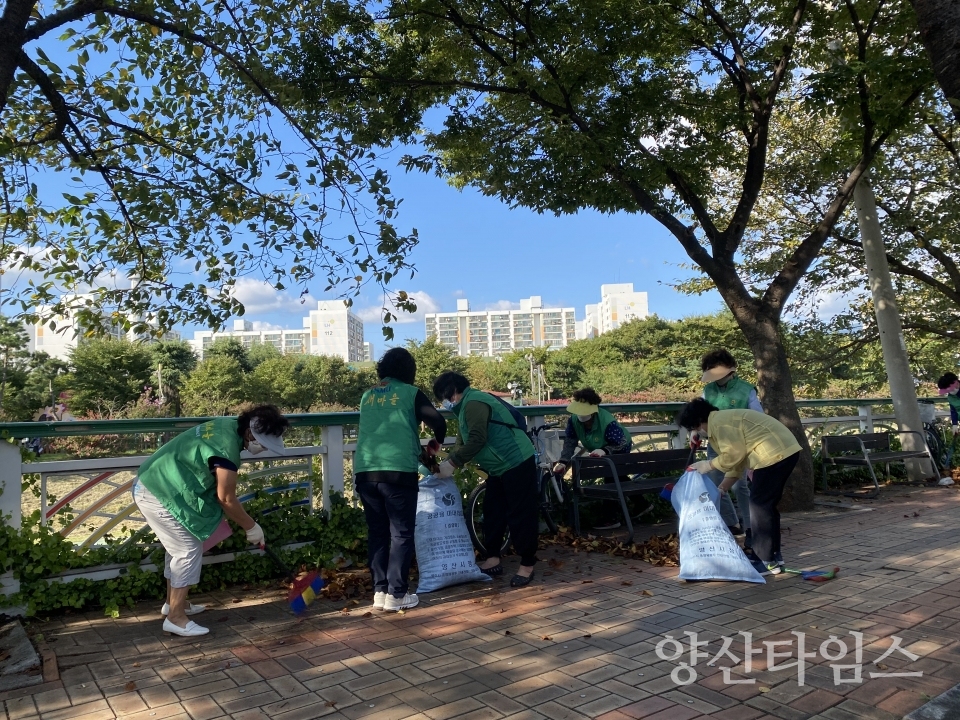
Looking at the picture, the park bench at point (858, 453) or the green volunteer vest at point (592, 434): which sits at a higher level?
the green volunteer vest at point (592, 434)

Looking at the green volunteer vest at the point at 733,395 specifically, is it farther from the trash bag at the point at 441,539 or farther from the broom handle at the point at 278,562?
the broom handle at the point at 278,562

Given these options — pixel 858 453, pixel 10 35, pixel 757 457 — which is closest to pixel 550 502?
pixel 757 457

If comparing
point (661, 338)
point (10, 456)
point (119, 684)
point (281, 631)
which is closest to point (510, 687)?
point (281, 631)

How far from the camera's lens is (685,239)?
28.8 ft

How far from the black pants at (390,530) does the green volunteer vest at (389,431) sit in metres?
0.15

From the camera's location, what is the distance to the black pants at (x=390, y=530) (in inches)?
183

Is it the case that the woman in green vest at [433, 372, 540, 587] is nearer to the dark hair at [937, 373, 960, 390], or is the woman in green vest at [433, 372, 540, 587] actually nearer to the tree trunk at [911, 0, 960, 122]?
the tree trunk at [911, 0, 960, 122]

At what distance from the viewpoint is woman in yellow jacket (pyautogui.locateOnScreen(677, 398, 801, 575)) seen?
512 centimetres

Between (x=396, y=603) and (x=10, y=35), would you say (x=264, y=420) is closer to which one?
(x=396, y=603)

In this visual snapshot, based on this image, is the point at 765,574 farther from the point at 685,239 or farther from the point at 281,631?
the point at 685,239

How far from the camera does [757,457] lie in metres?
5.13

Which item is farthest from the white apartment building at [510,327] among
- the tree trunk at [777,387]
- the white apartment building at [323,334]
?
the tree trunk at [777,387]

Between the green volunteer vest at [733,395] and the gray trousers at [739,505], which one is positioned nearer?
the green volunteer vest at [733,395]

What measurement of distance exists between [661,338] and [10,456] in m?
56.0
